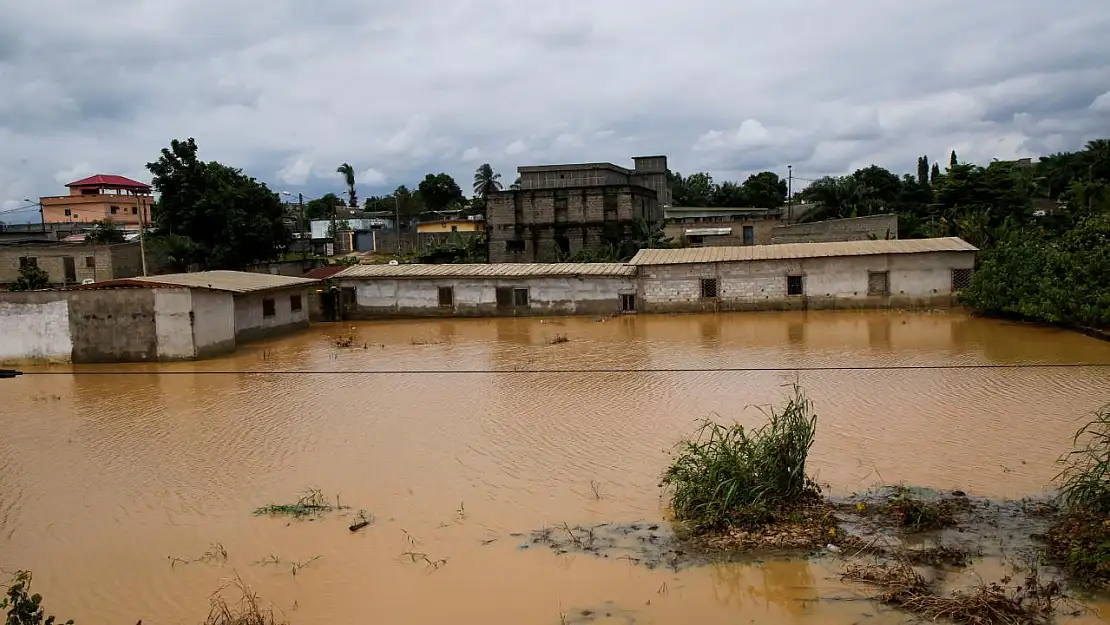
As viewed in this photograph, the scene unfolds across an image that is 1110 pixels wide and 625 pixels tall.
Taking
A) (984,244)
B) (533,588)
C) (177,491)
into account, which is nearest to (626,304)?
(984,244)

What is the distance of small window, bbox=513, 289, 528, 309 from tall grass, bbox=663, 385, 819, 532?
1949 cm

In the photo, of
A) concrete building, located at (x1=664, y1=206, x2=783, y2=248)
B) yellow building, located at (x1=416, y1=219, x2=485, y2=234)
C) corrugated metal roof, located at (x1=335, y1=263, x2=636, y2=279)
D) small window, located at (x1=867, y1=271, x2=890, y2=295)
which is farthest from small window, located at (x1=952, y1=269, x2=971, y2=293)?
yellow building, located at (x1=416, y1=219, x2=485, y2=234)

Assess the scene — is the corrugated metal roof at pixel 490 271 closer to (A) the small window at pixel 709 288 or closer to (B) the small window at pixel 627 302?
(B) the small window at pixel 627 302

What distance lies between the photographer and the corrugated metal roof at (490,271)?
1050 inches

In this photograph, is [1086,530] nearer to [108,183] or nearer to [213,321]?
[213,321]

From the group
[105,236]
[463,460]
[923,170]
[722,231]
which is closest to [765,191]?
[923,170]

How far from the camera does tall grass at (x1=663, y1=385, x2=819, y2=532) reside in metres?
7.50

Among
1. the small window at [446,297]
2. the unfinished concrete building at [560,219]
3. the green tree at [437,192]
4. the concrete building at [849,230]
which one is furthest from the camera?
the green tree at [437,192]

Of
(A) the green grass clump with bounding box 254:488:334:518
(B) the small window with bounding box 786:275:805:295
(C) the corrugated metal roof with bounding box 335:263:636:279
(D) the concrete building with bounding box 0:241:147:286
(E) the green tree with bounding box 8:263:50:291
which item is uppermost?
(D) the concrete building with bounding box 0:241:147:286

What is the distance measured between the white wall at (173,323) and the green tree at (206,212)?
17.6 m

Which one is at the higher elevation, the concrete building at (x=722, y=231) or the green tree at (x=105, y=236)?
the green tree at (x=105, y=236)

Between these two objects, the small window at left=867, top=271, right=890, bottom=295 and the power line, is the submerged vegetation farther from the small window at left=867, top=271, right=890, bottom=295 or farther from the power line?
the small window at left=867, top=271, right=890, bottom=295

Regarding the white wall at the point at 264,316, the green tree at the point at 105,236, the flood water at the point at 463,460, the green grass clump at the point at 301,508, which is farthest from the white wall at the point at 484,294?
the green grass clump at the point at 301,508

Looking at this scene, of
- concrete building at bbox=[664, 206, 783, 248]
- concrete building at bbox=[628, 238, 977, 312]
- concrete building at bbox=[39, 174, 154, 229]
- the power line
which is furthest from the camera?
concrete building at bbox=[39, 174, 154, 229]
